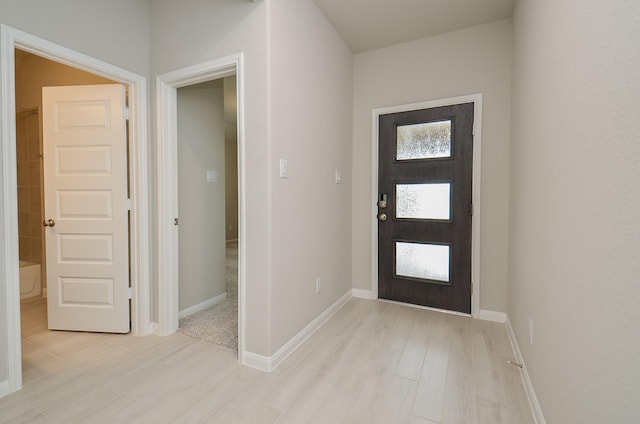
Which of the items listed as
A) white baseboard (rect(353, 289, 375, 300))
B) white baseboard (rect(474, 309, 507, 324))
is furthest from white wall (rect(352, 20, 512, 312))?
white baseboard (rect(353, 289, 375, 300))

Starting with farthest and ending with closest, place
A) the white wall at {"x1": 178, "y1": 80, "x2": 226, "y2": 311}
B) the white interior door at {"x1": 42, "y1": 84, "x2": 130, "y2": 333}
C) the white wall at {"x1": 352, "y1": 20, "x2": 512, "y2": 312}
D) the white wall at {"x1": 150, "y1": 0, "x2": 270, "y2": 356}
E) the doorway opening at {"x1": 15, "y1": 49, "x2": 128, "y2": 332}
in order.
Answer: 1. the doorway opening at {"x1": 15, "y1": 49, "x2": 128, "y2": 332}
2. the white wall at {"x1": 178, "y1": 80, "x2": 226, "y2": 311}
3. the white wall at {"x1": 352, "y1": 20, "x2": 512, "y2": 312}
4. the white interior door at {"x1": 42, "y1": 84, "x2": 130, "y2": 333}
5. the white wall at {"x1": 150, "y1": 0, "x2": 270, "y2": 356}

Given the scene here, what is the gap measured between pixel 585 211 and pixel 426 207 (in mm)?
1937

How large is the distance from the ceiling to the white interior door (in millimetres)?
2076

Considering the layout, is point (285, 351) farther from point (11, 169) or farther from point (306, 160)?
point (11, 169)

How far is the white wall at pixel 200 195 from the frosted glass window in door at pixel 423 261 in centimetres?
206

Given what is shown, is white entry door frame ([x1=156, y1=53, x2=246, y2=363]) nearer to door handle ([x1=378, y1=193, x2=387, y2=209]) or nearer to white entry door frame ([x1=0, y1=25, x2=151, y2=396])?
white entry door frame ([x1=0, y1=25, x2=151, y2=396])

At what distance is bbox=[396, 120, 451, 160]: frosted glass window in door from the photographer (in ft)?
9.12

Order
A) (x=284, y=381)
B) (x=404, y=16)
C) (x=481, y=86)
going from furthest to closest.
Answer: (x=481, y=86) → (x=404, y=16) → (x=284, y=381)

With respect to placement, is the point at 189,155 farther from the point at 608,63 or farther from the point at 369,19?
the point at 608,63

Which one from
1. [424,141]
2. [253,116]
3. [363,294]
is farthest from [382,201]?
[253,116]

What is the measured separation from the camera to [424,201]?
289cm

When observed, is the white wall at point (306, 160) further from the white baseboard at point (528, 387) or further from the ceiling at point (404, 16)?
the white baseboard at point (528, 387)

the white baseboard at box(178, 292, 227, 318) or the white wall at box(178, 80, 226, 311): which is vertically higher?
the white wall at box(178, 80, 226, 311)

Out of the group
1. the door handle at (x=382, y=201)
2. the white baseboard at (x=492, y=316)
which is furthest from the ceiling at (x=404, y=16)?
the white baseboard at (x=492, y=316)
